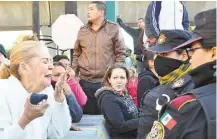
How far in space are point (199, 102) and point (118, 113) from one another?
315 centimetres

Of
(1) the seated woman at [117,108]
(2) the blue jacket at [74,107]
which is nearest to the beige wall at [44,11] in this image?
(1) the seated woman at [117,108]

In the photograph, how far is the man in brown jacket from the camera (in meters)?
6.13

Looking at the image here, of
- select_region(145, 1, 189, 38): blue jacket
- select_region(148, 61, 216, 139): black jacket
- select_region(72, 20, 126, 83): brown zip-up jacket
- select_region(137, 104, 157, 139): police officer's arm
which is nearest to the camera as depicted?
select_region(148, 61, 216, 139): black jacket

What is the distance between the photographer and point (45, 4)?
32.1ft

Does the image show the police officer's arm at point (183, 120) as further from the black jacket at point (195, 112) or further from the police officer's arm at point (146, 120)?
the police officer's arm at point (146, 120)

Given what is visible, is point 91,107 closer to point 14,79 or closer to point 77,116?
point 77,116

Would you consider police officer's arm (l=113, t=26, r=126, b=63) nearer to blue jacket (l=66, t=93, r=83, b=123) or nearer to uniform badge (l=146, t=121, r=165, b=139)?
blue jacket (l=66, t=93, r=83, b=123)

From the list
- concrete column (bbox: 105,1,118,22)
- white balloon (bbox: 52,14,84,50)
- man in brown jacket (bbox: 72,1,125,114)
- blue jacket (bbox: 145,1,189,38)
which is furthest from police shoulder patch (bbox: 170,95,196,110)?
concrete column (bbox: 105,1,118,22)

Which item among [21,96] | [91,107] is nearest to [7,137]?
[21,96]

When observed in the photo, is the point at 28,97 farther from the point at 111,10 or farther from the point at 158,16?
the point at 111,10

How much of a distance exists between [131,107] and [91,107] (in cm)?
118

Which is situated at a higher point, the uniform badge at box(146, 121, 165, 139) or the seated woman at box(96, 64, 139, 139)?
the uniform badge at box(146, 121, 165, 139)

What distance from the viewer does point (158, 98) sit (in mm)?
3010

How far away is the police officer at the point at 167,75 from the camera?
297 cm
